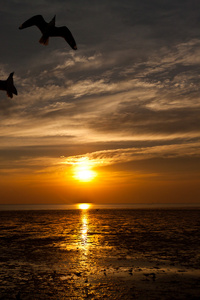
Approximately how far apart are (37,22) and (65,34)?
1.22 m

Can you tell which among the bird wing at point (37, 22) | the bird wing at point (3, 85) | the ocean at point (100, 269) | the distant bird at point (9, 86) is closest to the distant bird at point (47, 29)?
the bird wing at point (37, 22)

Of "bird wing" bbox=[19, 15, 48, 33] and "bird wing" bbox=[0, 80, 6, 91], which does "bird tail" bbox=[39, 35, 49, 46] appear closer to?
"bird wing" bbox=[19, 15, 48, 33]

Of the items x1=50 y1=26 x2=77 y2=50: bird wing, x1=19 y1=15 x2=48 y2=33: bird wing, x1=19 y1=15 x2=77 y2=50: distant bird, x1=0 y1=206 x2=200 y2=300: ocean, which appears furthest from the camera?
x1=50 y1=26 x2=77 y2=50: bird wing

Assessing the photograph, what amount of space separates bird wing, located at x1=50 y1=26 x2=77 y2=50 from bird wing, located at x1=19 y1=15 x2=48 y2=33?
20.3 inches

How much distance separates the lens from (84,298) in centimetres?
898

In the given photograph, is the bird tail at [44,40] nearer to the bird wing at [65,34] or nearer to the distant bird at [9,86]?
the bird wing at [65,34]

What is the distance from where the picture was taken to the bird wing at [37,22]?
42.7 feet

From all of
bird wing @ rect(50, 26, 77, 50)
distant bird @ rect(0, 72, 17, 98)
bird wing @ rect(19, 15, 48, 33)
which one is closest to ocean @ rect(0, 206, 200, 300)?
distant bird @ rect(0, 72, 17, 98)

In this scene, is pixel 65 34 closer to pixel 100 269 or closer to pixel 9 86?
pixel 9 86

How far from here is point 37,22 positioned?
13148 millimetres

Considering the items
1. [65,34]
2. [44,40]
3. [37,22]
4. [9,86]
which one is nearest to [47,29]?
[44,40]

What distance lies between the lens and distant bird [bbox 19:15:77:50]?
42.1ft

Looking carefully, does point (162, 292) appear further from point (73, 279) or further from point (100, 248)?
point (100, 248)

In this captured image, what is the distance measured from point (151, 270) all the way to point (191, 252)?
4.45m
